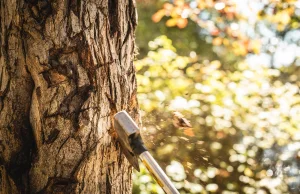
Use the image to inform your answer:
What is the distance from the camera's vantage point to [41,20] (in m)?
1.41

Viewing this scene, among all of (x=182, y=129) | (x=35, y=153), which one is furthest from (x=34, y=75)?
(x=182, y=129)

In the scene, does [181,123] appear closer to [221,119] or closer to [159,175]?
[221,119]

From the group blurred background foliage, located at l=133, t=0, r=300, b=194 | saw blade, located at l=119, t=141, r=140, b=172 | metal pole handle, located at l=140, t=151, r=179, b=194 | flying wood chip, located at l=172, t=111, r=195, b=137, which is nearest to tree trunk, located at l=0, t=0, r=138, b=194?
saw blade, located at l=119, t=141, r=140, b=172

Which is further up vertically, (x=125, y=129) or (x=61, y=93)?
(x=61, y=93)

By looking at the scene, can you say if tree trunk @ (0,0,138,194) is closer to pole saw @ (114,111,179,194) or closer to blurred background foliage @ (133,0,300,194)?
pole saw @ (114,111,179,194)

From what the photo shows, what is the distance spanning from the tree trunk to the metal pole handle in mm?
179

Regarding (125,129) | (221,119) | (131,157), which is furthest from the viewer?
(221,119)

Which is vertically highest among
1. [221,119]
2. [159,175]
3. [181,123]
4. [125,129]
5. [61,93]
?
[61,93]

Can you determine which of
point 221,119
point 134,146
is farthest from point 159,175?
point 221,119

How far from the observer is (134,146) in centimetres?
144

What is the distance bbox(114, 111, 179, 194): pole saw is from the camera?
4.56 ft

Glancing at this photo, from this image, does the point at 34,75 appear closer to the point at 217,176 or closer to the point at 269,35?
the point at 217,176

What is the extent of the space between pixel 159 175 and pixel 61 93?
56 cm

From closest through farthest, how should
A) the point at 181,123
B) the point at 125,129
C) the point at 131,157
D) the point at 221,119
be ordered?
1. the point at 125,129
2. the point at 131,157
3. the point at 181,123
4. the point at 221,119
